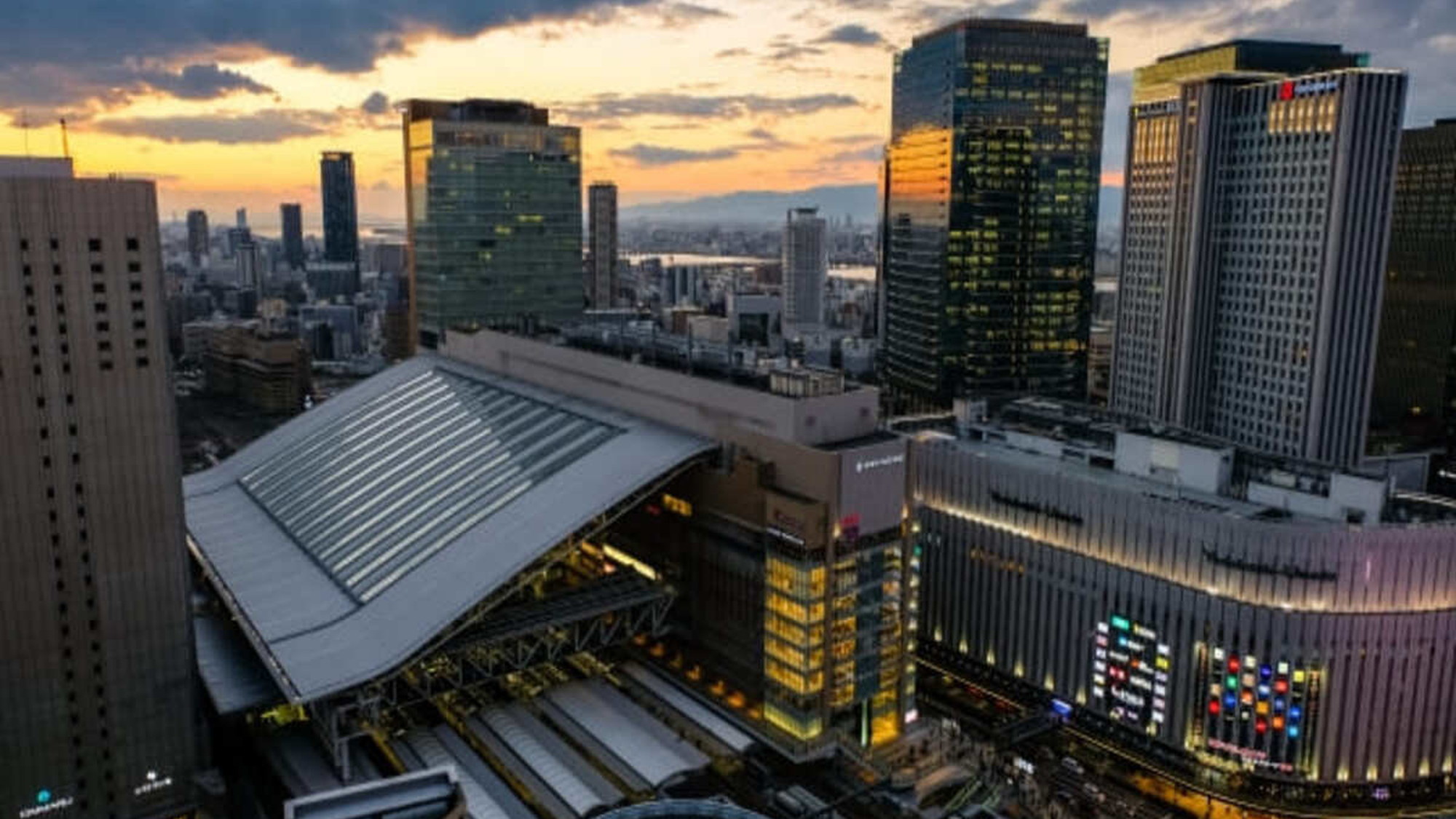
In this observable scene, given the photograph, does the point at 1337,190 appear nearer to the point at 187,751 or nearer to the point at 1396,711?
the point at 1396,711

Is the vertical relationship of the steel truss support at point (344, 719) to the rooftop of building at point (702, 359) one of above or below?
below

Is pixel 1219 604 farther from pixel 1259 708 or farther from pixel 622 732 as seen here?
pixel 622 732

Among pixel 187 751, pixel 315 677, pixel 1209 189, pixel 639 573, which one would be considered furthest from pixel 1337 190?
pixel 187 751

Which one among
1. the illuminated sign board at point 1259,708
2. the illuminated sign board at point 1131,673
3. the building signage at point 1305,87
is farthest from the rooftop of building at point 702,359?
the building signage at point 1305,87

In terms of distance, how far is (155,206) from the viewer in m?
70.4

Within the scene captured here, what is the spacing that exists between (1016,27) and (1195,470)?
414 ft

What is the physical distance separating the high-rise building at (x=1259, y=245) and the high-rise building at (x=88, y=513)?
133m

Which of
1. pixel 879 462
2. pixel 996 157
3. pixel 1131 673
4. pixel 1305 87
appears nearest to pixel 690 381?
pixel 879 462

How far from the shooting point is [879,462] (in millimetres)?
79438

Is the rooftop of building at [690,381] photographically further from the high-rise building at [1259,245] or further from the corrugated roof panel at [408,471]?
the high-rise building at [1259,245]

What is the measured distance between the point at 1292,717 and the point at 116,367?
90.5 m

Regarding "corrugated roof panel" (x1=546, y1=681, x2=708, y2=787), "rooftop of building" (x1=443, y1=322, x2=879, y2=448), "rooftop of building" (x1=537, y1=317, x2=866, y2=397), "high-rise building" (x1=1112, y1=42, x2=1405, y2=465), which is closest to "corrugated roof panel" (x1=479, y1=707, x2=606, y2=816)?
"corrugated roof panel" (x1=546, y1=681, x2=708, y2=787)

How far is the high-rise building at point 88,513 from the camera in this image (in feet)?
222

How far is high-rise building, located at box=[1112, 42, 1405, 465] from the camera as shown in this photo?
13088 cm
